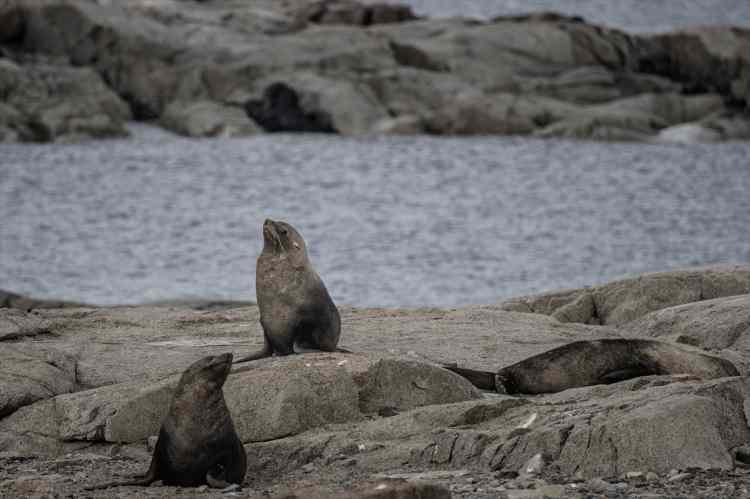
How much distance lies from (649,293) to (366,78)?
1583 inches

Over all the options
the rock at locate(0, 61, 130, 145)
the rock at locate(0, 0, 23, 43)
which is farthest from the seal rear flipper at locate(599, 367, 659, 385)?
the rock at locate(0, 0, 23, 43)

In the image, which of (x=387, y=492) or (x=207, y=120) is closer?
(x=387, y=492)

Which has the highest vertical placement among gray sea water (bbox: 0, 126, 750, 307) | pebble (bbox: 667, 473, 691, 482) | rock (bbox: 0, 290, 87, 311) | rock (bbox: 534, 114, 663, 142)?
pebble (bbox: 667, 473, 691, 482)

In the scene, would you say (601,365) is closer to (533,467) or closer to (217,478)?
(533,467)

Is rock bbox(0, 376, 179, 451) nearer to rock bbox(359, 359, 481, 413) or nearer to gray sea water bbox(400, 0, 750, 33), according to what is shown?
rock bbox(359, 359, 481, 413)

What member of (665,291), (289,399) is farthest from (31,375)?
(665,291)

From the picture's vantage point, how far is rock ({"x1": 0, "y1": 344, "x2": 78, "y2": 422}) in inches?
400

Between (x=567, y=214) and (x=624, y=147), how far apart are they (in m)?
10.2

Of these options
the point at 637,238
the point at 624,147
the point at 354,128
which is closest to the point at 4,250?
the point at 637,238

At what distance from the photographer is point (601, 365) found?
1019cm

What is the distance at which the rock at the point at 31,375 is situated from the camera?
33.3 ft

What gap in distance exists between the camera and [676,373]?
10109 mm

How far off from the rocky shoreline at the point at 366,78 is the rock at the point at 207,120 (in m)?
0.06

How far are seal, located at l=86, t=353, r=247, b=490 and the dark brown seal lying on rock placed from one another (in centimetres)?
248
